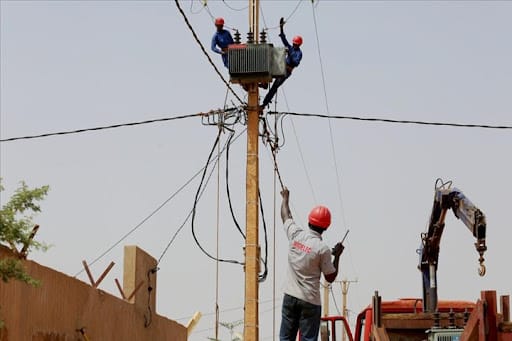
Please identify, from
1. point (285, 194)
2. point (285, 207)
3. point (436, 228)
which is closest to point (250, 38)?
point (436, 228)

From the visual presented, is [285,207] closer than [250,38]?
Yes

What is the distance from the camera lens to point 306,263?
1146 cm

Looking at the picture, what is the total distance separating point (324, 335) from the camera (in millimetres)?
12844

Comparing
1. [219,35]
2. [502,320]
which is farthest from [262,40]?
[502,320]

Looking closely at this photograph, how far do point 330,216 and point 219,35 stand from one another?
21.1 feet

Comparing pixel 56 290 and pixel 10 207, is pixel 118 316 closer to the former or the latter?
pixel 56 290

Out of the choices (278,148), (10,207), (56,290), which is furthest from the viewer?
(278,148)

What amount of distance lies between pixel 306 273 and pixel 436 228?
16.6 ft

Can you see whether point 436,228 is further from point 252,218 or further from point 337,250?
point 337,250

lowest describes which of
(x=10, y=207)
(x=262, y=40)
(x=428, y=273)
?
(x=10, y=207)

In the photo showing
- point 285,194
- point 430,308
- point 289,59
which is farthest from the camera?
point 289,59

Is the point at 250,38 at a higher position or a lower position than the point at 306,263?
higher

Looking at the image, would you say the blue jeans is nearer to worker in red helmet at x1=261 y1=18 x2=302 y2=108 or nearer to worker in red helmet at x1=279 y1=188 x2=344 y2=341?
worker in red helmet at x1=279 y1=188 x2=344 y2=341

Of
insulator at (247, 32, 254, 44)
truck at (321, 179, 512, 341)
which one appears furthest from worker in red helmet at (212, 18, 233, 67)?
truck at (321, 179, 512, 341)
